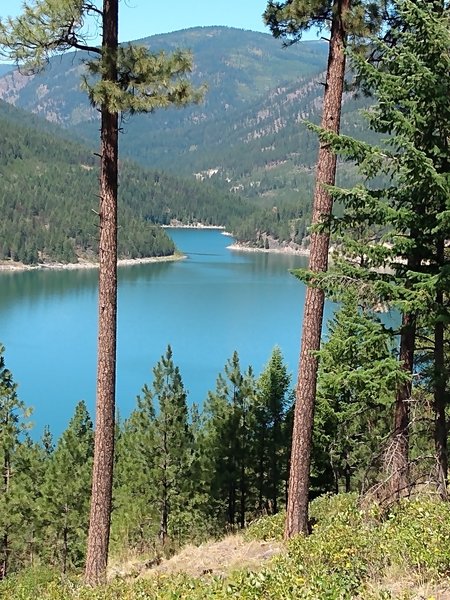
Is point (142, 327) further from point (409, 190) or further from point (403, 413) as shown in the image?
point (409, 190)

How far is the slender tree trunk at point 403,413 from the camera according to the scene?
557 cm

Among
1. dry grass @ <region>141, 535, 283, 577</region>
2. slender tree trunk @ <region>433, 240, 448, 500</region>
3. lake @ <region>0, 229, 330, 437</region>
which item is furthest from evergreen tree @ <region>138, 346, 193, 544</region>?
lake @ <region>0, 229, 330, 437</region>

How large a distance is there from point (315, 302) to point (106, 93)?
260 centimetres

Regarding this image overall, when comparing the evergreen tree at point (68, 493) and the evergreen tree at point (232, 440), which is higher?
the evergreen tree at point (232, 440)

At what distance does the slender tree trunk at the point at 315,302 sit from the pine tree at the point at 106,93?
126cm

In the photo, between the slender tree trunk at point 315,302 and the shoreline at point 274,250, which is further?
the shoreline at point 274,250

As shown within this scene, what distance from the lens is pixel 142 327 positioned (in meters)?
59.1

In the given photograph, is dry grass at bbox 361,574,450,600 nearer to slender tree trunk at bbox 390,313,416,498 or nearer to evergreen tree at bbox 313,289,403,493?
evergreen tree at bbox 313,289,403,493

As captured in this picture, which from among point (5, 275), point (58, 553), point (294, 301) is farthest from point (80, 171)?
point (58, 553)

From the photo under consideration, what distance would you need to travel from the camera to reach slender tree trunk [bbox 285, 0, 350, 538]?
586 cm

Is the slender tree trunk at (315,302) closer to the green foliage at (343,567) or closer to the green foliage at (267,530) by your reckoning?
the green foliage at (267,530)

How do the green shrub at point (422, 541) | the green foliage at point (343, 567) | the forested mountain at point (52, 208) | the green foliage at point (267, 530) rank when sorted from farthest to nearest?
the forested mountain at point (52, 208), the green foliage at point (267, 530), the green shrub at point (422, 541), the green foliage at point (343, 567)

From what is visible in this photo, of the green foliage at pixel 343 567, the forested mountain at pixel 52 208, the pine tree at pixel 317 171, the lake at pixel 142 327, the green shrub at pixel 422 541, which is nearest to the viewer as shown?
the green foliage at pixel 343 567

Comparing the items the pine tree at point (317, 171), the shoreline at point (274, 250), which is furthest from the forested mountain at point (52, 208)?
the pine tree at point (317, 171)
